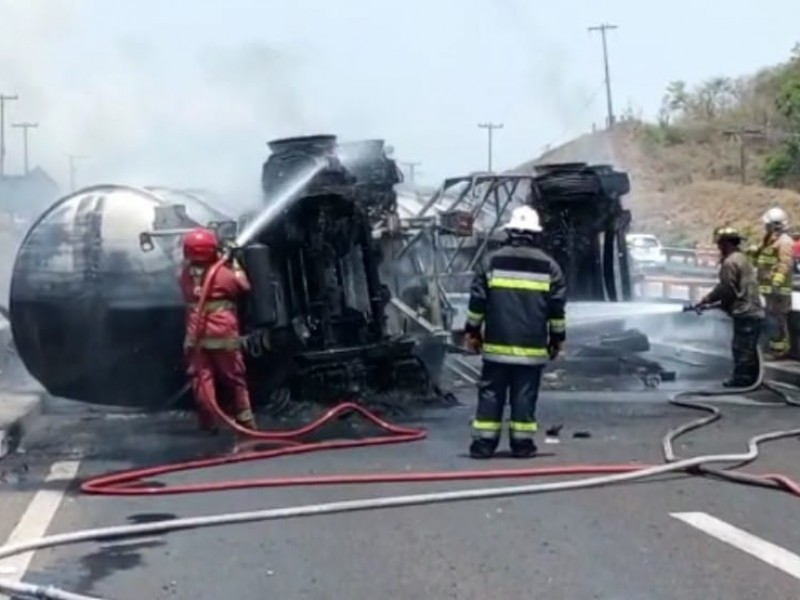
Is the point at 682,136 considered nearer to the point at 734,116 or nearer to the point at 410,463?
the point at 734,116

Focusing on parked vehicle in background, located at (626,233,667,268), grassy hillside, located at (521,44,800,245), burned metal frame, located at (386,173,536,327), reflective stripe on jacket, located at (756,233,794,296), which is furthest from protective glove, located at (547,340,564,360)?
grassy hillside, located at (521,44,800,245)

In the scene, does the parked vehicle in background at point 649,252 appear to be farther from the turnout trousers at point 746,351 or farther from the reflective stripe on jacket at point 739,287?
the turnout trousers at point 746,351

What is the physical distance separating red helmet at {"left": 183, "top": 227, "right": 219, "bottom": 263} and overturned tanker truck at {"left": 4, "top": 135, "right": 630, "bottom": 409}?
0.47 meters

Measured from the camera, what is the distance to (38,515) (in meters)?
9.32

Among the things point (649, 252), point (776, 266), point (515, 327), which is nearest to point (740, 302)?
point (776, 266)

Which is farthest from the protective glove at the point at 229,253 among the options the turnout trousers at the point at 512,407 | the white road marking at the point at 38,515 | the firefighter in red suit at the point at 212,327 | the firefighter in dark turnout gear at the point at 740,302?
the firefighter in dark turnout gear at the point at 740,302

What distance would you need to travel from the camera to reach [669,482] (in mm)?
10141

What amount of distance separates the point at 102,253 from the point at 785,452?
5.43m

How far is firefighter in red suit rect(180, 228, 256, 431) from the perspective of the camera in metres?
12.5

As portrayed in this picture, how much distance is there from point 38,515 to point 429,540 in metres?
2.30

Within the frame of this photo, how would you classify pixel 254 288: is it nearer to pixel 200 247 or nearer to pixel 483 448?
pixel 200 247

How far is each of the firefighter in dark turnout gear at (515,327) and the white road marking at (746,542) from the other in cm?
240

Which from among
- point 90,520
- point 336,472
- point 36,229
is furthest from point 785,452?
point 36,229

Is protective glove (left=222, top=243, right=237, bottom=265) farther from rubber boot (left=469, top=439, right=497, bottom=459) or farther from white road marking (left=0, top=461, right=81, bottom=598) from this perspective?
rubber boot (left=469, top=439, right=497, bottom=459)
